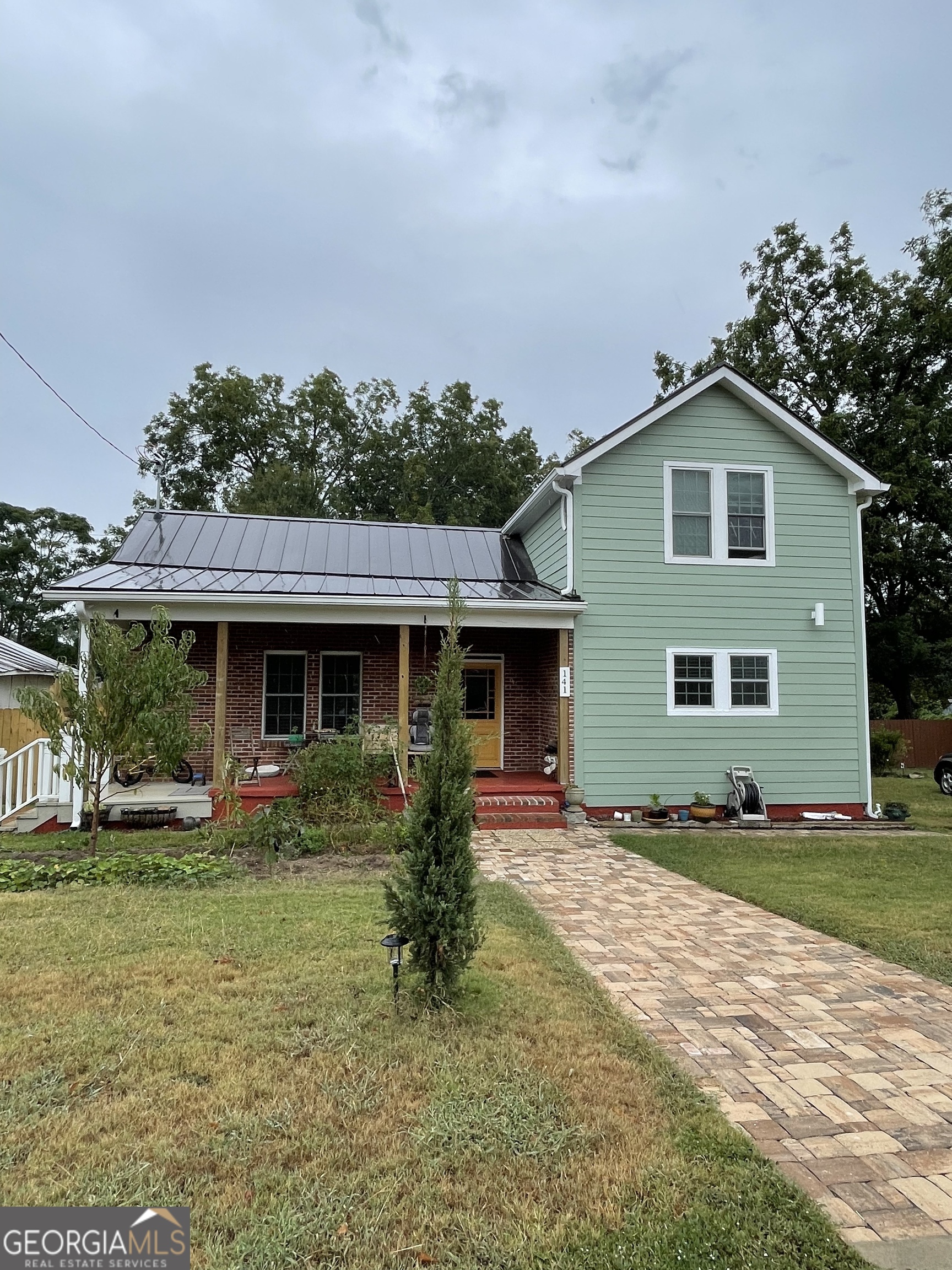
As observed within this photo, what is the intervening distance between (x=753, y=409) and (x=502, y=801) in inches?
313

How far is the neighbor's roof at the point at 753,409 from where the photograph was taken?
1107cm

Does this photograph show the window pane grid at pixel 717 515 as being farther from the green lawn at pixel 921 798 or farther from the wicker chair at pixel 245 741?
the wicker chair at pixel 245 741

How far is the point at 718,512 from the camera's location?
37.9 feet

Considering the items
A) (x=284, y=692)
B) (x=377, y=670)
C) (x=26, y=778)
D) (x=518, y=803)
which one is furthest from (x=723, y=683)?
(x=26, y=778)

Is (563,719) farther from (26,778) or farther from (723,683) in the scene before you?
(26,778)

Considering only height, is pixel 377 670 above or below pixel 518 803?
above

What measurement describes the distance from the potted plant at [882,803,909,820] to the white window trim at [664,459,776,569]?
457 cm

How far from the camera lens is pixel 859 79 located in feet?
35.9

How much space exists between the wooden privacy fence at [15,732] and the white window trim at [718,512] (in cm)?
1077

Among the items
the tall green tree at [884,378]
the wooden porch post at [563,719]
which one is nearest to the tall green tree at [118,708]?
the wooden porch post at [563,719]

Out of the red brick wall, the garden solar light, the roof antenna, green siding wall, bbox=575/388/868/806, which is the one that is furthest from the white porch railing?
green siding wall, bbox=575/388/868/806

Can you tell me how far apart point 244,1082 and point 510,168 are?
585 inches

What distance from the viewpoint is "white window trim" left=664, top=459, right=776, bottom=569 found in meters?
11.4

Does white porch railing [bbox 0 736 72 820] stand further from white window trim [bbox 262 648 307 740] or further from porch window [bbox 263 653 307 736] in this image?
porch window [bbox 263 653 307 736]
